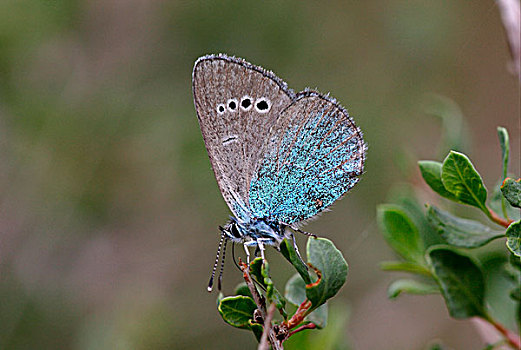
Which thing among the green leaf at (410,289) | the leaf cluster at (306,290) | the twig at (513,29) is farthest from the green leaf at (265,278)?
the twig at (513,29)

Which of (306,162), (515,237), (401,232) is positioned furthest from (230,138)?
(515,237)

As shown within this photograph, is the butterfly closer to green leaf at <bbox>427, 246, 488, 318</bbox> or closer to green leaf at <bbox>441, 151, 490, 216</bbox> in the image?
green leaf at <bbox>427, 246, 488, 318</bbox>

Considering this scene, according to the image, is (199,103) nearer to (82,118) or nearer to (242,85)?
(242,85)

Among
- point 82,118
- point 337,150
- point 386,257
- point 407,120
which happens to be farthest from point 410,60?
point 337,150

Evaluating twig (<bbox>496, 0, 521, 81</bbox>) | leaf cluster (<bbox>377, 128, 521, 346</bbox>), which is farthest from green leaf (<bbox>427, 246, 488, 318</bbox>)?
twig (<bbox>496, 0, 521, 81</bbox>)

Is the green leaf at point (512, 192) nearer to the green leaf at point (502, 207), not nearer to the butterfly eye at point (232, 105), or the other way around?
the green leaf at point (502, 207)

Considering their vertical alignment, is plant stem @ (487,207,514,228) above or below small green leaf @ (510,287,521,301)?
above
